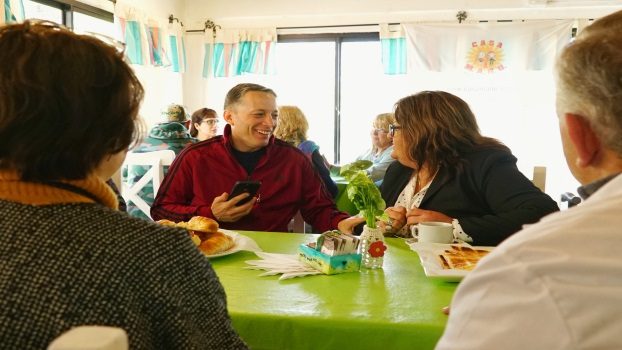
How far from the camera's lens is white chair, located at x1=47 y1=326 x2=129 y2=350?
1.36 feet

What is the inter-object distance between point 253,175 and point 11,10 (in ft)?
7.30

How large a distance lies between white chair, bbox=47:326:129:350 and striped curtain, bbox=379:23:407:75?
5.27 metres

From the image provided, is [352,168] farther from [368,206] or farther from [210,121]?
[210,121]

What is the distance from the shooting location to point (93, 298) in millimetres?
631

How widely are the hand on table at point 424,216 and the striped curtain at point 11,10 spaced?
2828 mm

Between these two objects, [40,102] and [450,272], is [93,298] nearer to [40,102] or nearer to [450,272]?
[40,102]

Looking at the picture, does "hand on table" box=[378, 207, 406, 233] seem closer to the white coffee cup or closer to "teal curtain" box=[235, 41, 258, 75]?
the white coffee cup

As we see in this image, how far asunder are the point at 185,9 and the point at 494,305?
5.89 m

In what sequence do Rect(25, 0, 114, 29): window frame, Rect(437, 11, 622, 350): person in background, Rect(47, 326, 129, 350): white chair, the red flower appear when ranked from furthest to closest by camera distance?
Rect(25, 0, 114, 29): window frame → the red flower → Rect(437, 11, 622, 350): person in background → Rect(47, 326, 129, 350): white chair

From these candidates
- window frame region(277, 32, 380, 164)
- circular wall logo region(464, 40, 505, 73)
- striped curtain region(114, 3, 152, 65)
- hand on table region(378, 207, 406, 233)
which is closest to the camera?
hand on table region(378, 207, 406, 233)

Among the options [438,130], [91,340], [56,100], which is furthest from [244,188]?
[91,340]

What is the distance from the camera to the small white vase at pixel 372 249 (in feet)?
4.43

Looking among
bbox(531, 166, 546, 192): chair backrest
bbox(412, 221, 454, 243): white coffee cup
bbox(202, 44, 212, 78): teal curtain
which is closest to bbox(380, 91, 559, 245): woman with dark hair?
bbox(412, 221, 454, 243): white coffee cup

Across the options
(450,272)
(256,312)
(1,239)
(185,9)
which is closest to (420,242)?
(450,272)
